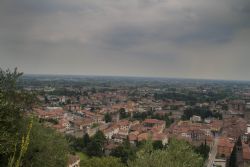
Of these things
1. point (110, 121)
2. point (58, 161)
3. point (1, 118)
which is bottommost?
point (110, 121)

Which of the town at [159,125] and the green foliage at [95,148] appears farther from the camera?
the town at [159,125]

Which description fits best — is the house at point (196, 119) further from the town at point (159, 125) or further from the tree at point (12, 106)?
the tree at point (12, 106)

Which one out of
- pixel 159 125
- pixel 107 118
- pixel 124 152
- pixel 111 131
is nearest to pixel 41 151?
pixel 124 152

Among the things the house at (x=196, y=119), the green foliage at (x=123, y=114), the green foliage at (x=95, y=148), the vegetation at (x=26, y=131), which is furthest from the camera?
the house at (x=196, y=119)

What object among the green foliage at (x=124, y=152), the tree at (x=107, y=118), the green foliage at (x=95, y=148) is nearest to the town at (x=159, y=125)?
the tree at (x=107, y=118)

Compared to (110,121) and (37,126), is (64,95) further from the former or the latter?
(37,126)

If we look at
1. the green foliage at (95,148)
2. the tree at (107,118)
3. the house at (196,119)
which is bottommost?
the house at (196,119)

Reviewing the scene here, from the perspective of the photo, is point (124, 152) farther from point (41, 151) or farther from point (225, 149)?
point (41, 151)

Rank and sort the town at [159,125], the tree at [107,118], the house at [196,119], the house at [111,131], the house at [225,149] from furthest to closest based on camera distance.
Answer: the house at [196,119]
the tree at [107,118]
the house at [111,131]
the town at [159,125]
the house at [225,149]

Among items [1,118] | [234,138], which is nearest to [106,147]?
[234,138]
